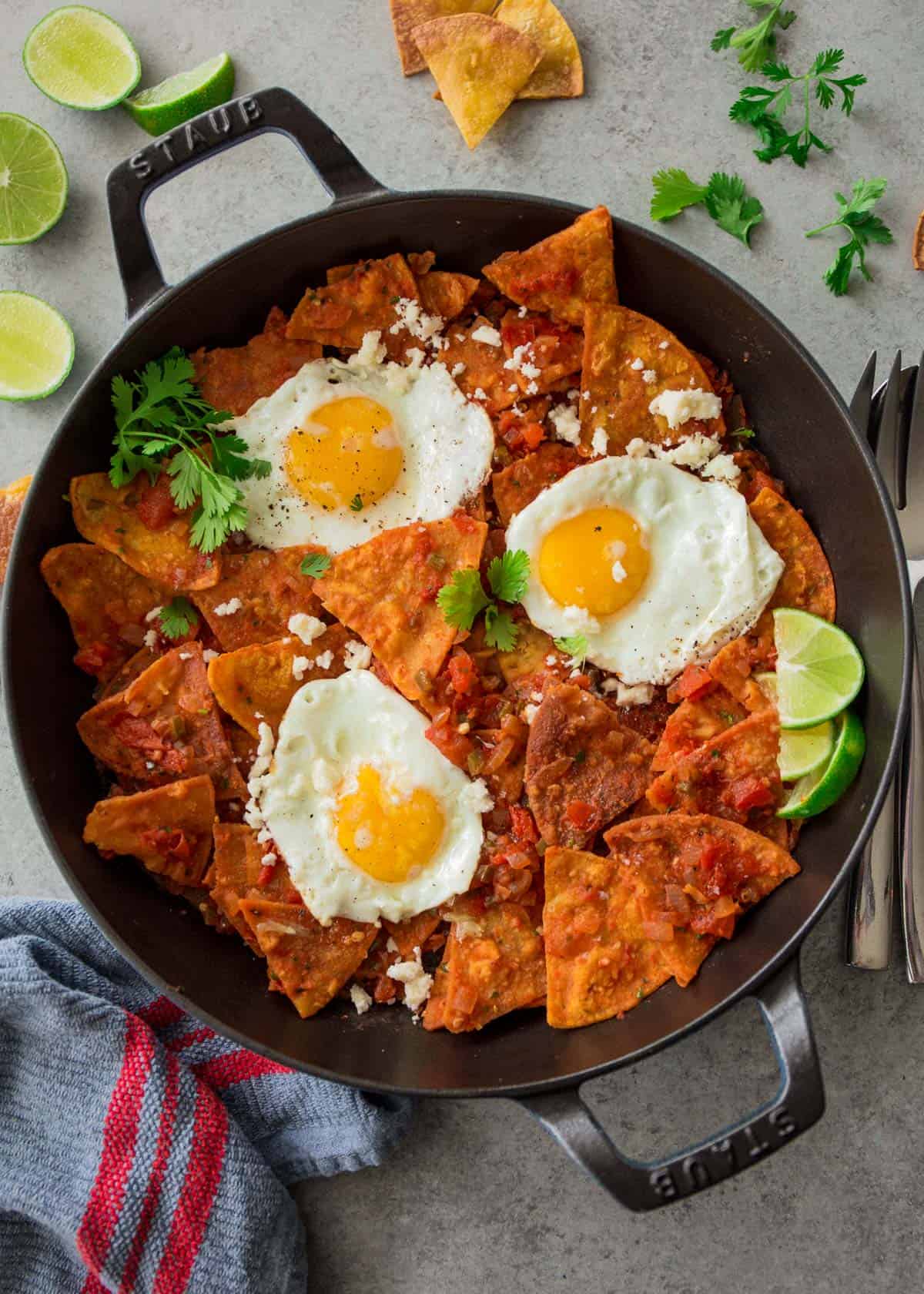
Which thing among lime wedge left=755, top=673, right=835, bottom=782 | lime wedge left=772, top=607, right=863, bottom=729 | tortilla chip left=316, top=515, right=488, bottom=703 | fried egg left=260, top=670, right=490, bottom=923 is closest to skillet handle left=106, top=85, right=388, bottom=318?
tortilla chip left=316, top=515, right=488, bottom=703

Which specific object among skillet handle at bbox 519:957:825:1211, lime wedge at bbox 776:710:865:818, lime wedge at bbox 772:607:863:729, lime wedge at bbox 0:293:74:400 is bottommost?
skillet handle at bbox 519:957:825:1211

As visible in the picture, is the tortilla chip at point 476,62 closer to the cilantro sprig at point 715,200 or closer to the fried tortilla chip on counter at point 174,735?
the cilantro sprig at point 715,200

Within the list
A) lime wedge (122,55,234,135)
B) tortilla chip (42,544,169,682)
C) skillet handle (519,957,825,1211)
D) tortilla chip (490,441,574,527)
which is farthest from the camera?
lime wedge (122,55,234,135)

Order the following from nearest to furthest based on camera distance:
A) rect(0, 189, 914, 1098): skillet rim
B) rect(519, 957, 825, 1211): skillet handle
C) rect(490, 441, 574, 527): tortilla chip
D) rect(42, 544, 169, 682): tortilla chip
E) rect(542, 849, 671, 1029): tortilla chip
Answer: rect(519, 957, 825, 1211): skillet handle, rect(0, 189, 914, 1098): skillet rim, rect(542, 849, 671, 1029): tortilla chip, rect(42, 544, 169, 682): tortilla chip, rect(490, 441, 574, 527): tortilla chip

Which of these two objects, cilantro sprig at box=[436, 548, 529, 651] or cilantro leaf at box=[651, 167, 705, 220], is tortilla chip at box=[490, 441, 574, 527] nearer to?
cilantro sprig at box=[436, 548, 529, 651]

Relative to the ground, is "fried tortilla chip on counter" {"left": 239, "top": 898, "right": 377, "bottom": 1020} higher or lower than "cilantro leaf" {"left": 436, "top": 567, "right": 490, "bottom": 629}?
lower

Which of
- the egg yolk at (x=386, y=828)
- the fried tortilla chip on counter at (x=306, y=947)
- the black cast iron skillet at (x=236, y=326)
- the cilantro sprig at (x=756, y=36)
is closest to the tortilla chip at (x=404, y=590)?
the egg yolk at (x=386, y=828)
